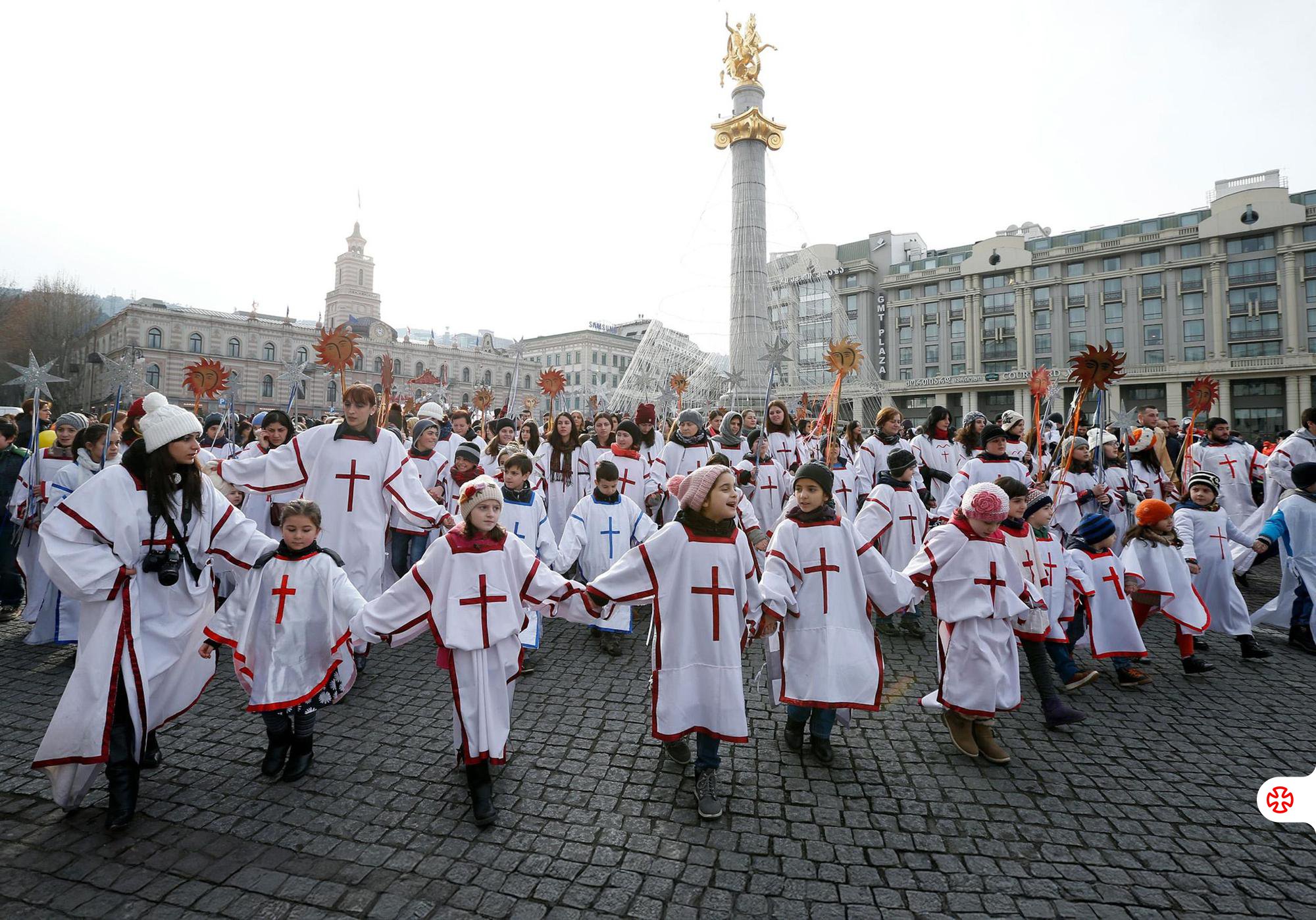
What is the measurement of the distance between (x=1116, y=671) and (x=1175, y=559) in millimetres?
1209

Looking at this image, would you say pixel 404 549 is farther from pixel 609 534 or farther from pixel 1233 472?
pixel 1233 472

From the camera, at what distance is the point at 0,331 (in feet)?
108

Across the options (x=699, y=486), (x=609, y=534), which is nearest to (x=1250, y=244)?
(x=609, y=534)

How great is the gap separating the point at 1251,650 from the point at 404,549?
8154 mm

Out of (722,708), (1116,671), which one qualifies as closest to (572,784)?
(722,708)

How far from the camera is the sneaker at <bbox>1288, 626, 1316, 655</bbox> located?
6.26 m

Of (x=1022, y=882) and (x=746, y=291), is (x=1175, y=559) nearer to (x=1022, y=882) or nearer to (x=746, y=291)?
(x=1022, y=882)

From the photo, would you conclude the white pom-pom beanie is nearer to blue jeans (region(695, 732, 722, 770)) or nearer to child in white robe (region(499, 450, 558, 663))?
child in white robe (region(499, 450, 558, 663))

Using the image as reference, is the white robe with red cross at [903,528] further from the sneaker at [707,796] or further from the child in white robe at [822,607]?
the sneaker at [707,796]

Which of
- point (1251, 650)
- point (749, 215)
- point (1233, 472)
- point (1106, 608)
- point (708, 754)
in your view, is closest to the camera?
point (708, 754)

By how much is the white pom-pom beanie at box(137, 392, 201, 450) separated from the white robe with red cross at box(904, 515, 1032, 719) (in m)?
4.36

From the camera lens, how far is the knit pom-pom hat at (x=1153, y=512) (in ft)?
19.1

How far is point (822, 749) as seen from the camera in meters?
3.99

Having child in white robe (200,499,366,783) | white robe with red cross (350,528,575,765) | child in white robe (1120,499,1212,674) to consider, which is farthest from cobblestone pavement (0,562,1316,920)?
child in white robe (1120,499,1212,674)
